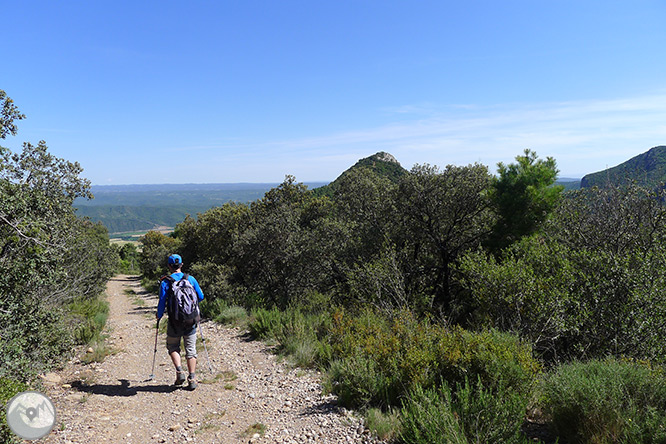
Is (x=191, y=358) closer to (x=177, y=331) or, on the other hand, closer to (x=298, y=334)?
(x=177, y=331)

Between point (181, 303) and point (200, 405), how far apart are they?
57.5 inches

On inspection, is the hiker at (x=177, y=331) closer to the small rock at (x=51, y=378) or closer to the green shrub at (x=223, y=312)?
the small rock at (x=51, y=378)

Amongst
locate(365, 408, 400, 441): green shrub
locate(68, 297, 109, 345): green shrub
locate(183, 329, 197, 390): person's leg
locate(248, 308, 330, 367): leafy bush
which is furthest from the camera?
locate(68, 297, 109, 345): green shrub

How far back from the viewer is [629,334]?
18.8ft

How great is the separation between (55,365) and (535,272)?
9565mm

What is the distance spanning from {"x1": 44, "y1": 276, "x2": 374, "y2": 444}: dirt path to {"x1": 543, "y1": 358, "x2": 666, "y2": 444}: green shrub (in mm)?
2093

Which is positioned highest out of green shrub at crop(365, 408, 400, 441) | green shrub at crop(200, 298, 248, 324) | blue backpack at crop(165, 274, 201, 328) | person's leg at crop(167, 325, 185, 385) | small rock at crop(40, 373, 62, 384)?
blue backpack at crop(165, 274, 201, 328)

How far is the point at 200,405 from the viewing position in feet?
15.8

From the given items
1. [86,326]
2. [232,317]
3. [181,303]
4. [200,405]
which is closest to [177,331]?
[181,303]

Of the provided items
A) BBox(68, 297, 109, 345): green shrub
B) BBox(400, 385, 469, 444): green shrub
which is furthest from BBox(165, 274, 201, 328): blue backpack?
BBox(68, 297, 109, 345): green shrub

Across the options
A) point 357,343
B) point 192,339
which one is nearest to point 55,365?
point 192,339

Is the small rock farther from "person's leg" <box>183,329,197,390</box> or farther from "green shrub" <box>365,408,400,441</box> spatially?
"green shrub" <box>365,408,400,441</box>

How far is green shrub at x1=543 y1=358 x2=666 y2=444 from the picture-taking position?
124 inches

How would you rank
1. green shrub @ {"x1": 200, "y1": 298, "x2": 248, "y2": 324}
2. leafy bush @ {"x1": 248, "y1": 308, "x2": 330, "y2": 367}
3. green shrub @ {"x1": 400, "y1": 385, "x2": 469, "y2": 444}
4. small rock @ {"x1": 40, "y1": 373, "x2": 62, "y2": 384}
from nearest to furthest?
green shrub @ {"x1": 400, "y1": 385, "x2": 469, "y2": 444} → small rock @ {"x1": 40, "y1": 373, "x2": 62, "y2": 384} → leafy bush @ {"x1": 248, "y1": 308, "x2": 330, "y2": 367} → green shrub @ {"x1": 200, "y1": 298, "x2": 248, "y2": 324}
